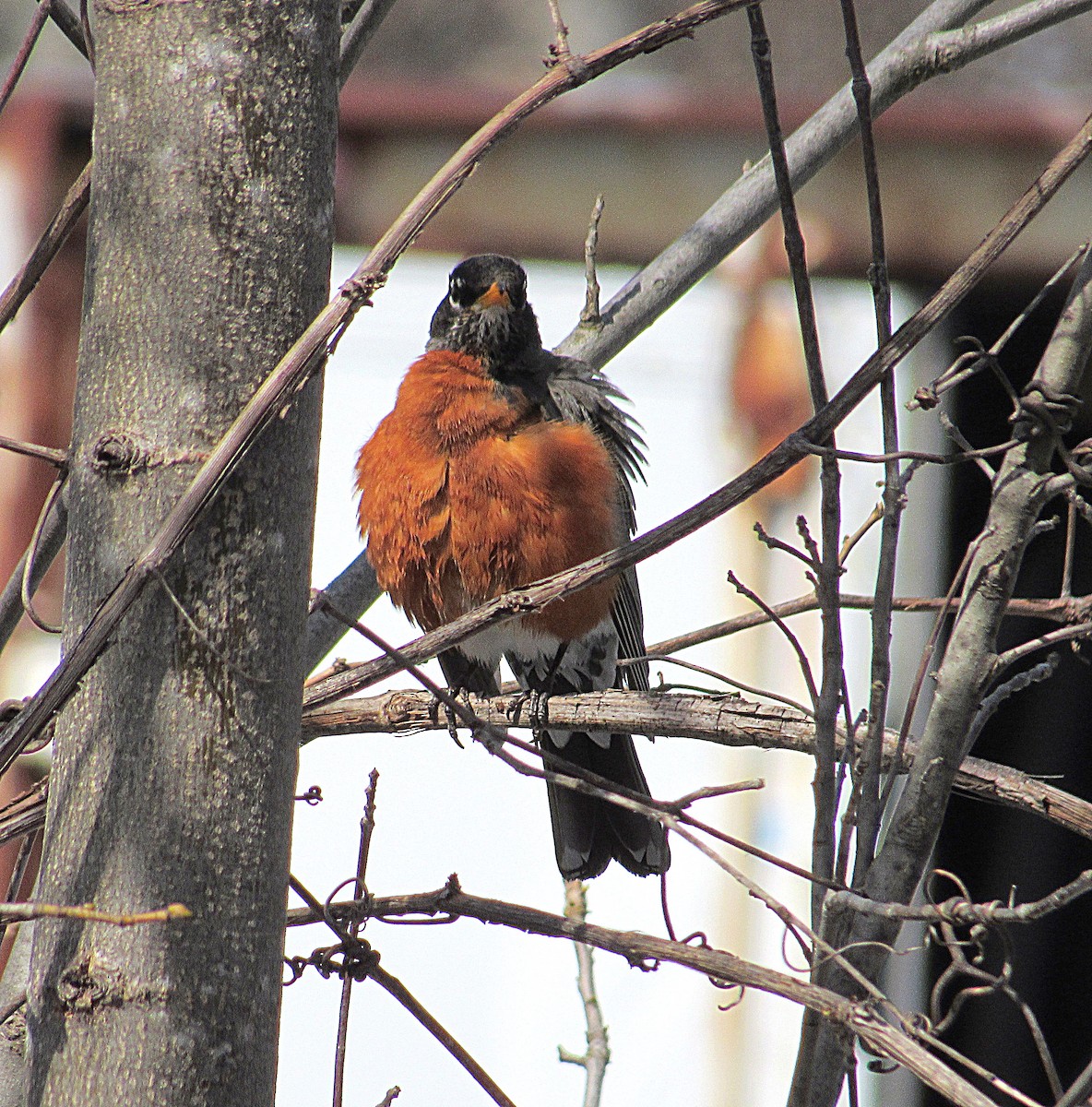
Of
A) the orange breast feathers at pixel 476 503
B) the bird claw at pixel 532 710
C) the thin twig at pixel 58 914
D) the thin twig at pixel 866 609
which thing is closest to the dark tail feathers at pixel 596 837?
the orange breast feathers at pixel 476 503

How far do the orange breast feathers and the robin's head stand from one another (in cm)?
16

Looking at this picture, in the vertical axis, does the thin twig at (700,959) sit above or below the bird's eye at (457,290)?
Result: below

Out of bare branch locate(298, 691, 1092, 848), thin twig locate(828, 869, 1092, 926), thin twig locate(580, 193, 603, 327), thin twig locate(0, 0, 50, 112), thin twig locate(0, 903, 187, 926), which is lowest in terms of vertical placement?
thin twig locate(0, 903, 187, 926)

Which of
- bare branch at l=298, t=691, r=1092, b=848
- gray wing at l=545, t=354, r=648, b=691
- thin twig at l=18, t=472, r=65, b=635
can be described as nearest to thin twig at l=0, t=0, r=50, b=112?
thin twig at l=18, t=472, r=65, b=635

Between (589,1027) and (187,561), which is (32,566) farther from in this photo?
(589,1027)

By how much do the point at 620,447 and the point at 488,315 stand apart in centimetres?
44

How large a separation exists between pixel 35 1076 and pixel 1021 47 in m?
4.83

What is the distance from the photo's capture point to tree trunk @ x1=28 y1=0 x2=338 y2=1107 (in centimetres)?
111

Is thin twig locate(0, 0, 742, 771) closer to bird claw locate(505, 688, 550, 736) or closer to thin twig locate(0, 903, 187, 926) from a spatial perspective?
thin twig locate(0, 903, 187, 926)

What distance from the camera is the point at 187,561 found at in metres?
1.17

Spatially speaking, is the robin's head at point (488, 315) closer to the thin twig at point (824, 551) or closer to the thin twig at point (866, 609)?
the thin twig at point (866, 609)

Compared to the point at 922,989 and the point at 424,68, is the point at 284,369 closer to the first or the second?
the point at 424,68

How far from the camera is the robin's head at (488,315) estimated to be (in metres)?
3.03

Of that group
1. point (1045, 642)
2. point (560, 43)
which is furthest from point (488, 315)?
point (1045, 642)
